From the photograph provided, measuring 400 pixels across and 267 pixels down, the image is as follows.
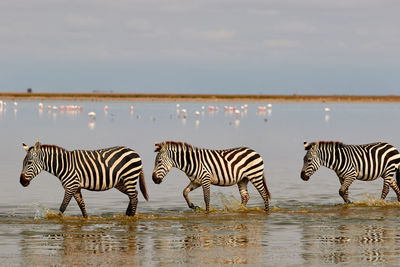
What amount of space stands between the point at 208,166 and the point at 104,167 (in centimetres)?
268

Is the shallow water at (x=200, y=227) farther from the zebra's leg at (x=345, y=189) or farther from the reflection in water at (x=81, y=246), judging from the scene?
the zebra's leg at (x=345, y=189)

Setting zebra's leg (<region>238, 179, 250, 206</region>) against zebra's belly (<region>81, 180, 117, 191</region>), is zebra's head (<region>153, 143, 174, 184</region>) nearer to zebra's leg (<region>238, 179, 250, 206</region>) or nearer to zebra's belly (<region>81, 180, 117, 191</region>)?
zebra's belly (<region>81, 180, 117, 191</region>)

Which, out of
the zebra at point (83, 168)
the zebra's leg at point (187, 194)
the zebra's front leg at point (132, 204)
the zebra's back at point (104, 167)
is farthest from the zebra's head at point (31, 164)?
the zebra's leg at point (187, 194)

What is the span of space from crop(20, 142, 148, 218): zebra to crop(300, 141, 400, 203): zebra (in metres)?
4.57

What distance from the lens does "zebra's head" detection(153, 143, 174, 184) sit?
60.6 ft

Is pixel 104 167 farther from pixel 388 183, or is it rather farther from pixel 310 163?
pixel 388 183

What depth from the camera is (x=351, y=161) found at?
66.8ft

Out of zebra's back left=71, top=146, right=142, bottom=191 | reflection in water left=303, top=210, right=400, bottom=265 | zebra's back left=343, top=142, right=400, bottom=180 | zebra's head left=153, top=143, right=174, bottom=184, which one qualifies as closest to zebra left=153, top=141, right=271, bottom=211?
zebra's head left=153, top=143, right=174, bottom=184

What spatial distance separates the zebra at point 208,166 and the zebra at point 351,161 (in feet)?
4.55

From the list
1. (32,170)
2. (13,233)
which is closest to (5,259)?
(13,233)

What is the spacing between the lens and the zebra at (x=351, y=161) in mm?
20062

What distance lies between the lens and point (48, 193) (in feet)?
72.8

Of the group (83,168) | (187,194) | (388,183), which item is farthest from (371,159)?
(83,168)

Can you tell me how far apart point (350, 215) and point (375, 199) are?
2.56m
